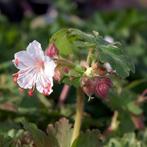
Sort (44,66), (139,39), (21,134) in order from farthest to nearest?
1. (139,39)
2. (21,134)
3. (44,66)

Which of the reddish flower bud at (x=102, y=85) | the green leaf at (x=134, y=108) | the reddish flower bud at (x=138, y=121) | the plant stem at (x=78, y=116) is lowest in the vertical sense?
the reddish flower bud at (x=138, y=121)

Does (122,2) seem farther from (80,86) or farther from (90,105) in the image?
(80,86)

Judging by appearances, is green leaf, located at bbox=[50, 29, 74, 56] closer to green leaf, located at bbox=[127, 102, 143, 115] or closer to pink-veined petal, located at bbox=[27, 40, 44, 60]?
pink-veined petal, located at bbox=[27, 40, 44, 60]

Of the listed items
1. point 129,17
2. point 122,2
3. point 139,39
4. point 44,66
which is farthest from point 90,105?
point 122,2

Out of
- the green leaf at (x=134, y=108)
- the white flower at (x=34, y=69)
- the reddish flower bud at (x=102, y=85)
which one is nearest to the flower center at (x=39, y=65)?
the white flower at (x=34, y=69)

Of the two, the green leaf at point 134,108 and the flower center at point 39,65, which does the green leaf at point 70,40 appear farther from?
the green leaf at point 134,108

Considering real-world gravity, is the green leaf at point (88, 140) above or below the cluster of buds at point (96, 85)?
below
